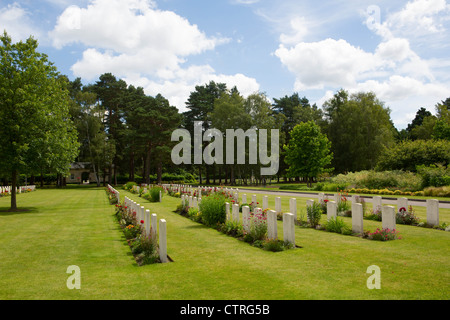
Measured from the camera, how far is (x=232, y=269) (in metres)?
6.88

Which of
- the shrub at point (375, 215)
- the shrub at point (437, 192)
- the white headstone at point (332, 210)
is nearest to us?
the white headstone at point (332, 210)

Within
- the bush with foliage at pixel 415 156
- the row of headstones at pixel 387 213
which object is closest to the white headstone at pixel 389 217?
the row of headstones at pixel 387 213

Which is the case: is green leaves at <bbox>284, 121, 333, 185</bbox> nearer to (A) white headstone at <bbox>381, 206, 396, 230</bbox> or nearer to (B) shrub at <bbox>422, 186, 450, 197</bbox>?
(B) shrub at <bbox>422, 186, 450, 197</bbox>

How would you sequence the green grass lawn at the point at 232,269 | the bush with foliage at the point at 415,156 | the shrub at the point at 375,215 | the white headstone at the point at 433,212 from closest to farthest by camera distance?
1. the green grass lawn at the point at 232,269
2. the white headstone at the point at 433,212
3. the shrub at the point at 375,215
4. the bush with foliage at the point at 415,156

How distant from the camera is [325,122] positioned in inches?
2398

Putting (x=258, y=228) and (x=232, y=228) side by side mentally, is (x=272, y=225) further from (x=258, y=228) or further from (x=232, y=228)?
(x=232, y=228)

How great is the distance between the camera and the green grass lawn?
18.1ft

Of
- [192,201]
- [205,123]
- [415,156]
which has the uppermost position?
[205,123]

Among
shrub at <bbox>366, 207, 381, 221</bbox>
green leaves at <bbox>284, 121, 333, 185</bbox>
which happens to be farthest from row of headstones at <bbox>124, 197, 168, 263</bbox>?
green leaves at <bbox>284, 121, 333, 185</bbox>

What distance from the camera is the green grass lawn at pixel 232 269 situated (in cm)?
551

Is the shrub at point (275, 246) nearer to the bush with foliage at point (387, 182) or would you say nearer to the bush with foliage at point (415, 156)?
the bush with foliage at point (387, 182)

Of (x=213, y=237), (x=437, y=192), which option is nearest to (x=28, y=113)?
(x=213, y=237)
